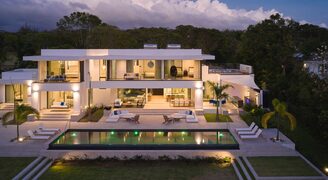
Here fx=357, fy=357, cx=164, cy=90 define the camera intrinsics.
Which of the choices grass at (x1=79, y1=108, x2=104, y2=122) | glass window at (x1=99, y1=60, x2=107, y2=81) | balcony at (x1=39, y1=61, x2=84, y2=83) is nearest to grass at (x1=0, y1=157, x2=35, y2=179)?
grass at (x1=79, y1=108, x2=104, y2=122)

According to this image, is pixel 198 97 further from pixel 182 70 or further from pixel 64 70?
pixel 64 70

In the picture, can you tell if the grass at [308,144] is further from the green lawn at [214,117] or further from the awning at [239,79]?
the awning at [239,79]

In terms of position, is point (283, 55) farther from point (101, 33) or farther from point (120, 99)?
point (101, 33)

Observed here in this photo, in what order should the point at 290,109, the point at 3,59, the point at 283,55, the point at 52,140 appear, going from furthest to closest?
the point at 3,59 → the point at 283,55 → the point at 290,109 → the point at 52,140

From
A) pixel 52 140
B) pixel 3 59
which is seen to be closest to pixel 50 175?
pixel 52 140

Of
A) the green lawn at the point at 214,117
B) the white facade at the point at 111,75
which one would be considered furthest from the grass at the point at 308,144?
the white facade at the point at 111,75

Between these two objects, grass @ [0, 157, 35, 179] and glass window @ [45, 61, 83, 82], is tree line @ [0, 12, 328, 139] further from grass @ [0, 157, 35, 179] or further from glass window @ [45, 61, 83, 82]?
glass window @ [45, 61, 83, 82]

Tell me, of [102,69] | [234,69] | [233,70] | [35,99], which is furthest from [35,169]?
[234,69]
